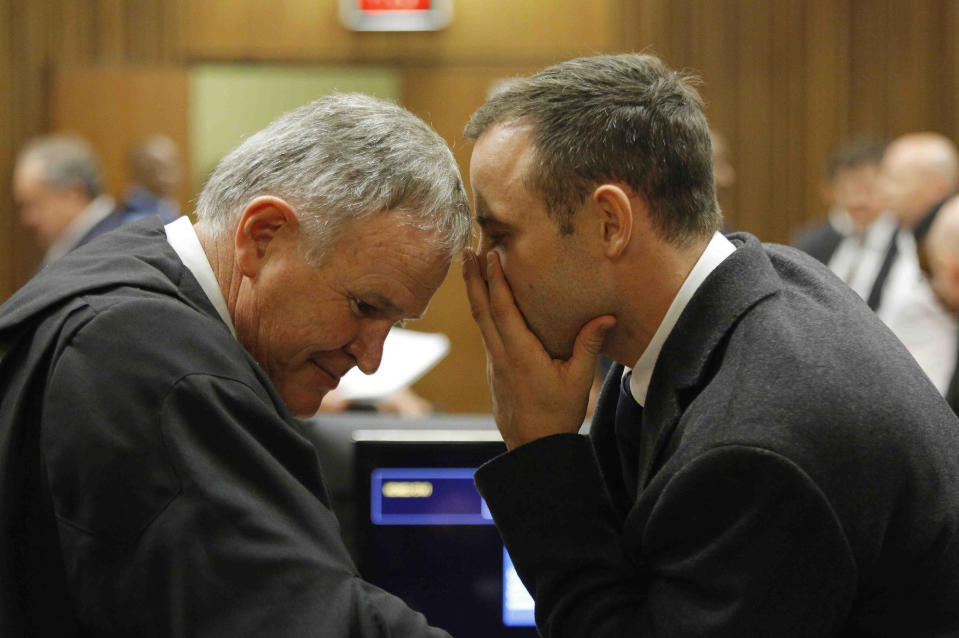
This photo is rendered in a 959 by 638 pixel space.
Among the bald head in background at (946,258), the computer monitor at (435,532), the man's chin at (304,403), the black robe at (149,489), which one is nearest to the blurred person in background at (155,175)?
the bald head in background at (946,258)

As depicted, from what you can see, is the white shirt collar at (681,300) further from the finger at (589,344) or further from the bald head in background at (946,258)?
the bald head in background at (946,258)

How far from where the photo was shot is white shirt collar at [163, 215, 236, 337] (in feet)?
4.99

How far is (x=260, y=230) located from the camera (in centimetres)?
149

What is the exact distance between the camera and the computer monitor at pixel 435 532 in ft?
6.01

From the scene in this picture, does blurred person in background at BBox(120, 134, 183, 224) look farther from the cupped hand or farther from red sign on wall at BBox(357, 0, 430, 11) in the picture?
the cupped hand

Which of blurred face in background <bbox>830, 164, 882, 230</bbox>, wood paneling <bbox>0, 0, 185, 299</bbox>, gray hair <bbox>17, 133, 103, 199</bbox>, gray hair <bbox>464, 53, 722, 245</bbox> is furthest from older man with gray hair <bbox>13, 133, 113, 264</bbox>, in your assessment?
gray hair <bbox>464, 53, 722, 245</bbox>

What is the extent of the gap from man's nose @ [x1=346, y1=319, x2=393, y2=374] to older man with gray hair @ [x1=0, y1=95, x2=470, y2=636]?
2.2 inches

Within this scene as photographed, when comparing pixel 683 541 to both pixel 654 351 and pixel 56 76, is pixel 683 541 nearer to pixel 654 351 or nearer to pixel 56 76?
pixel 654 351

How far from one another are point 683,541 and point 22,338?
2.69 feet

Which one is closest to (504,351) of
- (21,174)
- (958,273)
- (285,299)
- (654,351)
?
(654,351)

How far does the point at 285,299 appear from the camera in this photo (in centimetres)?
151

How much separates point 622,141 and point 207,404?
663 mm

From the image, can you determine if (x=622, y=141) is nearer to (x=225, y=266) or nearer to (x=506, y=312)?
(x=506, y=312)

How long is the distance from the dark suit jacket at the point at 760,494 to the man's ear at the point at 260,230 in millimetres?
422
